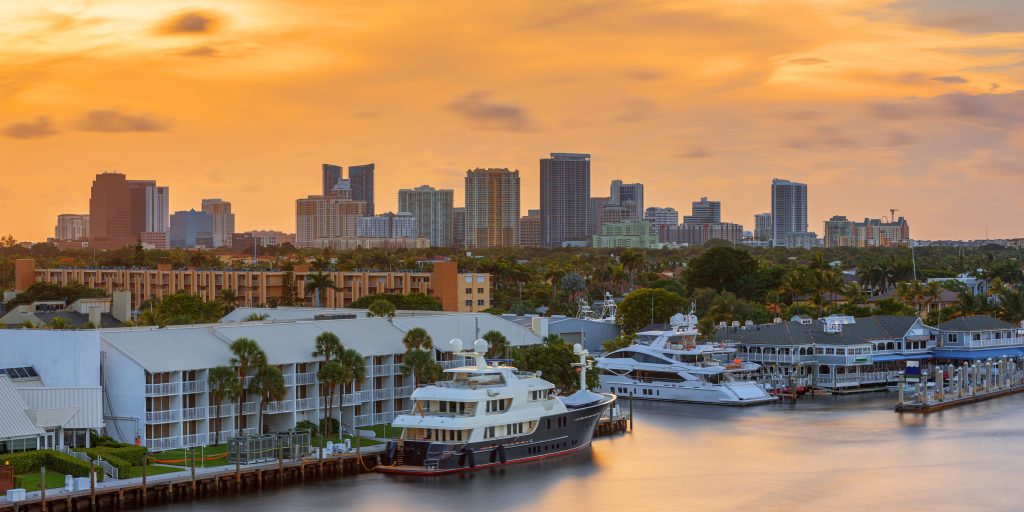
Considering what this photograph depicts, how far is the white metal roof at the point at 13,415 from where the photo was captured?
50.5 meters

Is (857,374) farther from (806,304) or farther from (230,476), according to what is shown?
(230,476)

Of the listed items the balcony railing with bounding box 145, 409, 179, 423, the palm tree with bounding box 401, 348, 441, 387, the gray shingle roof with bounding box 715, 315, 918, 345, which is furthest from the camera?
the gray shingle roof with bounding box 715, 315, 918, 345

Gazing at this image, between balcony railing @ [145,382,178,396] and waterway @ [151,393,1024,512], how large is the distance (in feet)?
23.6

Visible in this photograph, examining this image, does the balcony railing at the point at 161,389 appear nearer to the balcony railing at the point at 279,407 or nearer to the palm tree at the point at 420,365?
the balcony railing at the point at 279,407

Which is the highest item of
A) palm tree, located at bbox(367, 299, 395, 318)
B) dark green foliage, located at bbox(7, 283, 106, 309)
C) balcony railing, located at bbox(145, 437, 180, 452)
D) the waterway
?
dark green foliage, located at bbox(7, 283, 106, 309)

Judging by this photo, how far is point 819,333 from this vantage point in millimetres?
96875

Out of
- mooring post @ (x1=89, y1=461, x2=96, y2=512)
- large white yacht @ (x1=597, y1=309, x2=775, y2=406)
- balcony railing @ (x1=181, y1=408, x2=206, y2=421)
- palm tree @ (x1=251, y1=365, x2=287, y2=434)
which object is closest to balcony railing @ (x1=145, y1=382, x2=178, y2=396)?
balcony railing @ (x1=181, y1=408, x2=206, y2=421)

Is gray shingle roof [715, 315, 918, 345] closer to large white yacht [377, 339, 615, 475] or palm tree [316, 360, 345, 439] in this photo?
large white yacht [377, 339, 615, 475]

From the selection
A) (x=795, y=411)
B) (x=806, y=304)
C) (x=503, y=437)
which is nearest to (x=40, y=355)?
(x=503, y=437)

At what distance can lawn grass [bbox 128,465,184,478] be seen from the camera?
50531mm

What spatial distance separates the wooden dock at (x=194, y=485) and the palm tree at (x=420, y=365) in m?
7.06

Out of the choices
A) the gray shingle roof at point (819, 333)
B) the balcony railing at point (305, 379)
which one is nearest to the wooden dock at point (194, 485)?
the balcony railing at point (305, 379)

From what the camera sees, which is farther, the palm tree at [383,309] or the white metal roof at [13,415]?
the palm tree at [383,309]

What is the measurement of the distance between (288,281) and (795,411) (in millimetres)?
66626
